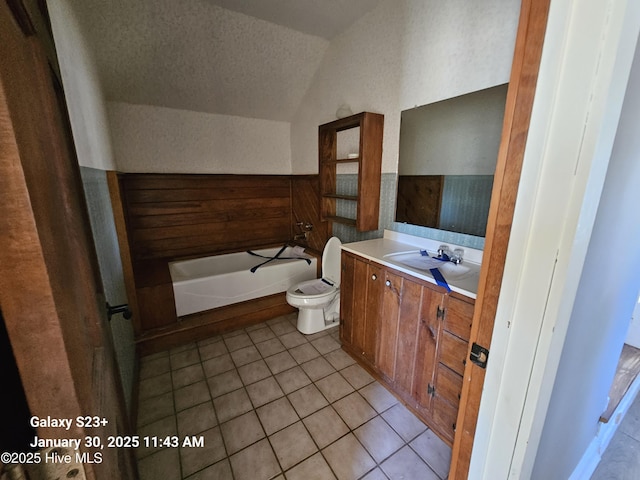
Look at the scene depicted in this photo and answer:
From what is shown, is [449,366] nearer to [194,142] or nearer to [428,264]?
[428,264]

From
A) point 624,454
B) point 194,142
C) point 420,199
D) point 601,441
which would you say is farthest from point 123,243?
point 624,454

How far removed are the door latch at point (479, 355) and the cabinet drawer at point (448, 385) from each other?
76cm

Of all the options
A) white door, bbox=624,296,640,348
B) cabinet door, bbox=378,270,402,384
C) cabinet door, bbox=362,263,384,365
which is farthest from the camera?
white door, bbox=624,296,640,348

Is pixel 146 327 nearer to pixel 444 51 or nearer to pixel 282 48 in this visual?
pixel 282 48

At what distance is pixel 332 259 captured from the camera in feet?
8.62

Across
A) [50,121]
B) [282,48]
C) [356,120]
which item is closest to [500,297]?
[50,121]

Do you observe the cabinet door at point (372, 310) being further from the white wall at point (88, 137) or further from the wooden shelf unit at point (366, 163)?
the white wall at point (88, 137)

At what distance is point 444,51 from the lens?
1.67 meters

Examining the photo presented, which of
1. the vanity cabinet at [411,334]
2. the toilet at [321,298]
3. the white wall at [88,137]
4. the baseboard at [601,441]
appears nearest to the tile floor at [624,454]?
the baseboard at [601,441]

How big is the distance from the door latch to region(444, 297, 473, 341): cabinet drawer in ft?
1.96

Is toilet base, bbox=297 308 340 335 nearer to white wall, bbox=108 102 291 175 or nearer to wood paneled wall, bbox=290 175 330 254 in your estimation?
wood paneled wall, bbox=290 175 330 254

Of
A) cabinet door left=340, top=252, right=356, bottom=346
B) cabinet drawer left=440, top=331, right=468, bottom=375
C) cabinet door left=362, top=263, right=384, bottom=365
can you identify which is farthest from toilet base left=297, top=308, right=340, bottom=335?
cabinet drawer left=440, top=331, right=468, bottom=375

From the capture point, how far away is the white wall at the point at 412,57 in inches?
57.3

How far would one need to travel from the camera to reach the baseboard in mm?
1248
